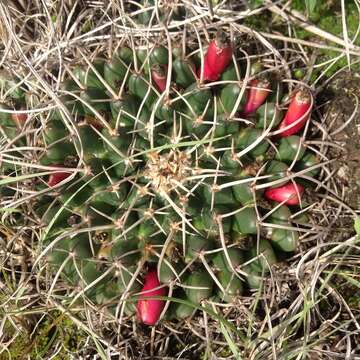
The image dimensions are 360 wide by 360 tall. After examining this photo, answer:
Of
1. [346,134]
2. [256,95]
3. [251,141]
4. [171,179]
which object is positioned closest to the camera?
[171,179]

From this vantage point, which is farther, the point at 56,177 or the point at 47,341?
the point at 47,341

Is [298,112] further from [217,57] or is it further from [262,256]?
[262,256]

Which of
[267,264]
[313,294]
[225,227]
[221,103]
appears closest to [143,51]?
[221,103]

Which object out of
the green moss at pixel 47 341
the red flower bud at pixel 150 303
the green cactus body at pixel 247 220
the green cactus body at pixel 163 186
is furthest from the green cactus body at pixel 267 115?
the green moss at pixel 47 341

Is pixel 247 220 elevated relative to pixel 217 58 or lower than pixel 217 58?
lower

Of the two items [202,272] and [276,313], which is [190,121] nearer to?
[202,272]

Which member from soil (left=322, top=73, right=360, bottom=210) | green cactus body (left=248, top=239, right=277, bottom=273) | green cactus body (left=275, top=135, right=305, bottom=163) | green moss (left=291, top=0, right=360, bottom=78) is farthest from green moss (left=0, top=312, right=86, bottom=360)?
green moss (left=291, top=0, right=360, bottom=78)

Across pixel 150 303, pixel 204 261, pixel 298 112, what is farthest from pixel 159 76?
pixel 150 303
